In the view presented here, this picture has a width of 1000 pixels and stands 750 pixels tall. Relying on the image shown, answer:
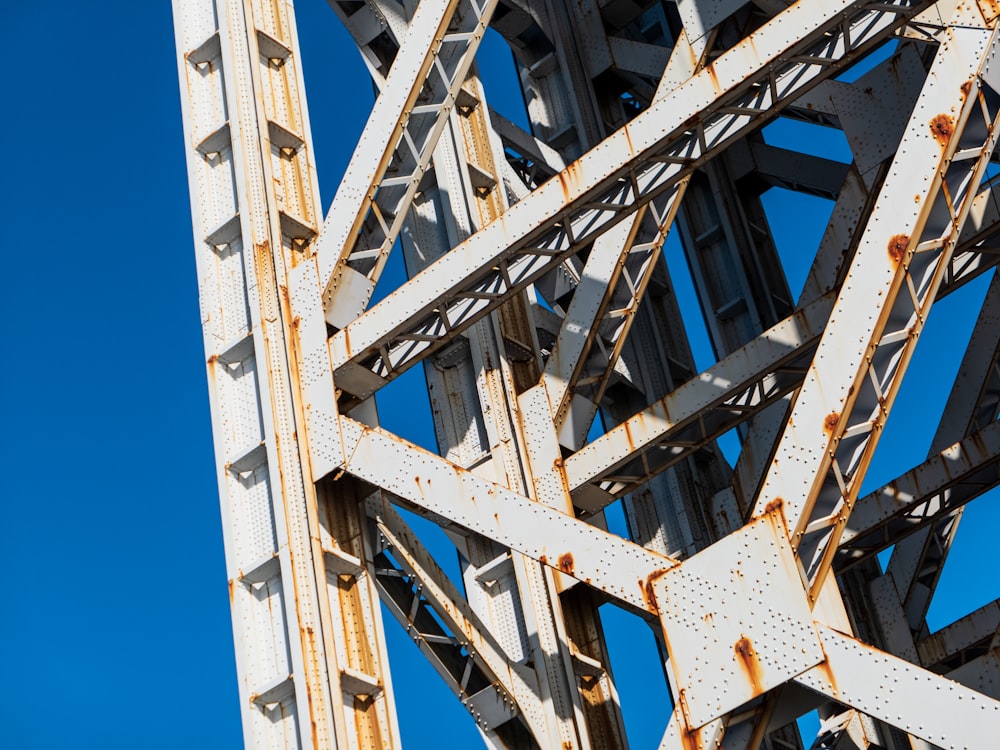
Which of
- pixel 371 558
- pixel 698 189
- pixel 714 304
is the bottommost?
pixel 371 558

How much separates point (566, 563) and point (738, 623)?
3.62 feet

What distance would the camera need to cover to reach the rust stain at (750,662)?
7.58 m

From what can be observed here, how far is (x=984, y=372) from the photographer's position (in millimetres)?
12797

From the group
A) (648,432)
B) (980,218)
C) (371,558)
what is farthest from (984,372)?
(371,558)

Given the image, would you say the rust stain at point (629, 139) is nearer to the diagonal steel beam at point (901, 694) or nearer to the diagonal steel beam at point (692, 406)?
the diagonal steel beam at point (692, 406)

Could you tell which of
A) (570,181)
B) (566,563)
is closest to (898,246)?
(570,181)

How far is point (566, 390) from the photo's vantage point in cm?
1114

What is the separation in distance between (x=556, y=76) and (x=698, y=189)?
182 centimetres

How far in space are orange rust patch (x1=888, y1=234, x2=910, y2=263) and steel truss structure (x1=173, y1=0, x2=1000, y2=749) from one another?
0.06ft

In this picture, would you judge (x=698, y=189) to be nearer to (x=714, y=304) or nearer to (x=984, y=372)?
(x=714, y=304)

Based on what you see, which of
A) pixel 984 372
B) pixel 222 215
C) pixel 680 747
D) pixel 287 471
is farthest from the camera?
pixel 984 372

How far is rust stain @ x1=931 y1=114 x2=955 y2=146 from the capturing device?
8.13 meters

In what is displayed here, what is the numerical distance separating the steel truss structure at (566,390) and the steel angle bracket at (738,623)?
2 centimetres

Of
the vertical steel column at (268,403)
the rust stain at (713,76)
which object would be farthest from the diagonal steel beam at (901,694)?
the rust stain at (713,76)
